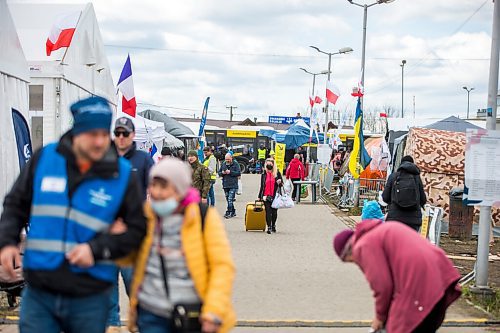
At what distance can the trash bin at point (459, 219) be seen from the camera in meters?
14.2

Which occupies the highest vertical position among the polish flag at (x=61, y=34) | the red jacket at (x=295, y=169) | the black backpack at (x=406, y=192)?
the polish flag at (x=61, y=34)

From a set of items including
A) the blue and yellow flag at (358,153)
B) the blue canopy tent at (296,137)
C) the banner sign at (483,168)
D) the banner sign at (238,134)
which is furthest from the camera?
the banner sign at (238,134)

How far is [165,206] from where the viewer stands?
3346 millimetres

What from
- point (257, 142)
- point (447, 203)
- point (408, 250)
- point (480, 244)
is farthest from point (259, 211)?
point (257, 142)

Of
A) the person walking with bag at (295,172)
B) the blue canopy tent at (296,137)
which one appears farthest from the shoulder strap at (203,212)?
the blue canopy tent at (296,137)

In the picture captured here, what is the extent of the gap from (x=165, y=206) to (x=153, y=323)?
0.61 metres

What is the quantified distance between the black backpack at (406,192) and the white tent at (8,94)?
512 centimetres

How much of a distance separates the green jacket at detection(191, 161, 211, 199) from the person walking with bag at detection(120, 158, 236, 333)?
388 inches

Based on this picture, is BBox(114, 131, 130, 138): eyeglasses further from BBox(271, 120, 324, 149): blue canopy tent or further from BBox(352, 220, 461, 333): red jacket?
BBox(271, 120, 324, 149): blue canopy tent

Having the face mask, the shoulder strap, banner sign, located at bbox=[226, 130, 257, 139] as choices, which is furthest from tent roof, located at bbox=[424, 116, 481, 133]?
banner sign, located at bbox=[226, 130, 257, 139]

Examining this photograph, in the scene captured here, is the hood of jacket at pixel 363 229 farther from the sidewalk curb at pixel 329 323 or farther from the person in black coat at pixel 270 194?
the person in black coat at pixel 270 194

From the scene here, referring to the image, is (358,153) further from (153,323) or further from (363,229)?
(153,323)

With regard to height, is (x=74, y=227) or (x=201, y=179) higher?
(x=74, y=227)

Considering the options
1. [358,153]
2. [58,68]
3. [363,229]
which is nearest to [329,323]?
[363,229]
